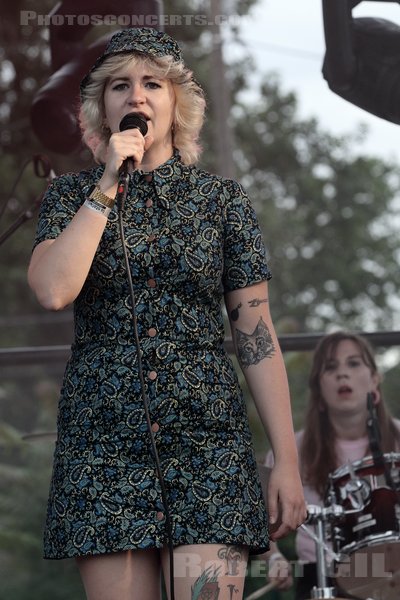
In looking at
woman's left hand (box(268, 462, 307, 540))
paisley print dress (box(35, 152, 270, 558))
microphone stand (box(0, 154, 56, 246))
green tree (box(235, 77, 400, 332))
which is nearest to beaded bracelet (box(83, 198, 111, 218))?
paisley print dress (box(35, 152, 270, 558))

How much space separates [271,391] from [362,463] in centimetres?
145

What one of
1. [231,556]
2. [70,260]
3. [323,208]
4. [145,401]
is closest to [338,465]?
[231,556]

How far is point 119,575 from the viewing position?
2227 mm

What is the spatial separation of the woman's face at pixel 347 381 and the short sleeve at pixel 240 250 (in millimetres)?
1589

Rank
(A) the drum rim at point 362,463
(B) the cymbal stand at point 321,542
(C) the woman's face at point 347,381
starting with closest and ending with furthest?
(B) the cymbal stand at point 321,542, (A) the drum rim at point 362,463, (C) the woman's face at point 347,381

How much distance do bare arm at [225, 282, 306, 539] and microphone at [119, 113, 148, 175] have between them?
414 mm

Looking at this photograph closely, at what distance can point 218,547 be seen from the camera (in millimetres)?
2240

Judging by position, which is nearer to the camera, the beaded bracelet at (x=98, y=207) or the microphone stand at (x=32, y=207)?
the beaded bracelet at (x=98, y=207)

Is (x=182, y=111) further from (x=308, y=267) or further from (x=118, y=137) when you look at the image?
(x=308, y=267)

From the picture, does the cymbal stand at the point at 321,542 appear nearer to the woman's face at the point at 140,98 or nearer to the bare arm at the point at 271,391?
the bare arm at the point at 271,391

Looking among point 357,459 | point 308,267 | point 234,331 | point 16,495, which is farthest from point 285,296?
point 234,331

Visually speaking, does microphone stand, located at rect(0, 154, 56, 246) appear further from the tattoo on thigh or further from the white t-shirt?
the tattoo on thigh

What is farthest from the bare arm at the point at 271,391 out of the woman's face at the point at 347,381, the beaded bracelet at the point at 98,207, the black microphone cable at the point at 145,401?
the woman's face at the point at 347,381

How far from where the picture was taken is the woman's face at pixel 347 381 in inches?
158
